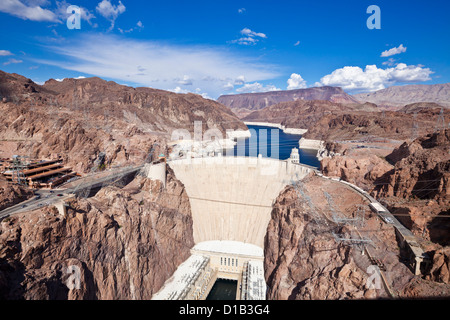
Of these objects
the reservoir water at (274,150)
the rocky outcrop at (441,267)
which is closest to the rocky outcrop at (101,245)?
the rocky outcrop at (441,267)

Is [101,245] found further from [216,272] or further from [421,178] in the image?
[421,178]

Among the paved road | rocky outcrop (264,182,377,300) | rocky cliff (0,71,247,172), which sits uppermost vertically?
rocky cliff (0,71,247,172)

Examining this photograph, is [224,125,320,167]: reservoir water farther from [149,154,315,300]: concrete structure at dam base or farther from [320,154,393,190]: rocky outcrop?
[149,154,315,300]: concrete structure at dam base

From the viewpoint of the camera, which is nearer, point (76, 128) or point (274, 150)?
point (76, 128)

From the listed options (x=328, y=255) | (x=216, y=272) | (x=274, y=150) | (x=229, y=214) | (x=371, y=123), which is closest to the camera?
(x=328, y=255)

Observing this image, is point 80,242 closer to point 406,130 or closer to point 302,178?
point 302,178

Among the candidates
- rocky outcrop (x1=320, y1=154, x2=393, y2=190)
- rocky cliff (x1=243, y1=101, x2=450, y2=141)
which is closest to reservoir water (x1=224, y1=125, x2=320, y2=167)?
rocky cliff (x1=243, y1=101, x2=450, y2=141)

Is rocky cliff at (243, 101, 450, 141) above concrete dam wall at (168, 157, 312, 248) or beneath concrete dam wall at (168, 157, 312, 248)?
above

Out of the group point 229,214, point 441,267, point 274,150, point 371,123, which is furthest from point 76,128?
point 371,123
